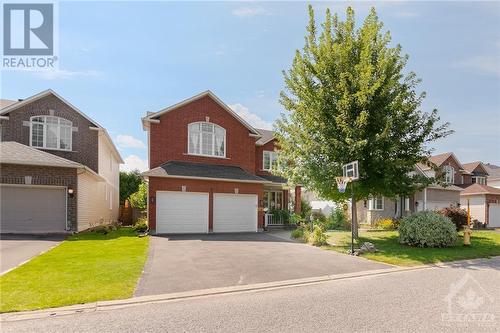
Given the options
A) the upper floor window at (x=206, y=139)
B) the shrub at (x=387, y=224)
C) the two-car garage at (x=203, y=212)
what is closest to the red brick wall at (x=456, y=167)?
the shrub at (x=387, y=224)

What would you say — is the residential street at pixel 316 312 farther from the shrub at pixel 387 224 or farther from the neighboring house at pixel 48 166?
the shrub at pixel 387 224

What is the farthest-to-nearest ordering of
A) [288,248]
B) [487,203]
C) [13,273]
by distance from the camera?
[487,203] < [288,248] < [13,273]

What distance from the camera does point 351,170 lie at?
43.9 ft

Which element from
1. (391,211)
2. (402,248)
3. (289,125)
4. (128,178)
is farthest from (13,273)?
(128,178)

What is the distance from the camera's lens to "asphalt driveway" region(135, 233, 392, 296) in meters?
8.33

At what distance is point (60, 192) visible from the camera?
17922 millimetres

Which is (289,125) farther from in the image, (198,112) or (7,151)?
(7,151)

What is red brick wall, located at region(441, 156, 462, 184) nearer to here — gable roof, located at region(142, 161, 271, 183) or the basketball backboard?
gable roof, located at region(142, 161, 271, 183)

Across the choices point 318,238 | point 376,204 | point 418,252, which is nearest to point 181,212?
point 318,238

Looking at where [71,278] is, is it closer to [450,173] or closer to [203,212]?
[203,212]

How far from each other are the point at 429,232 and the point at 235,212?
35.8 feet

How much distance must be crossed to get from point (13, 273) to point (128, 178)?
101 ft

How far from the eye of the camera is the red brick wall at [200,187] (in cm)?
1862

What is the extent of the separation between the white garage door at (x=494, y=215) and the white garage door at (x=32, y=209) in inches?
1498
